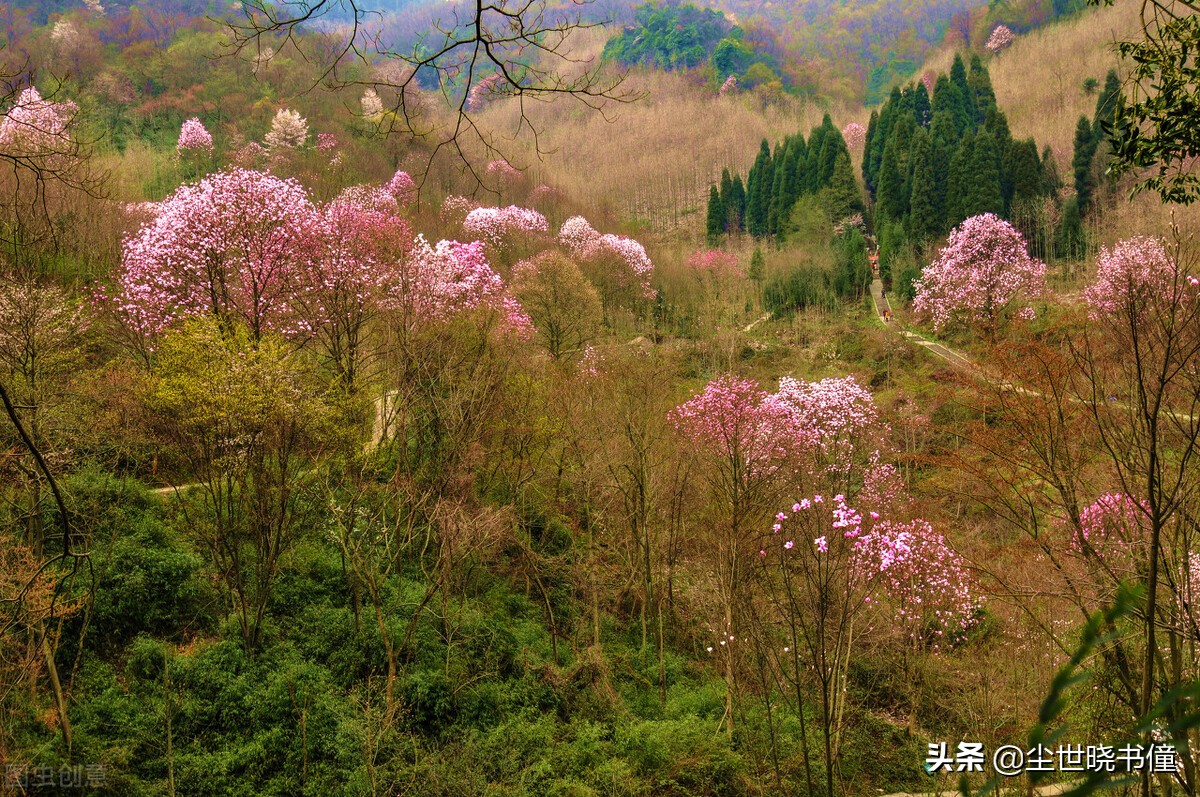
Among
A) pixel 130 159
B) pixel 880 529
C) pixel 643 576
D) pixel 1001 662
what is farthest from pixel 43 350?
pixel 130 159

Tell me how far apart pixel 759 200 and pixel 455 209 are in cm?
3279

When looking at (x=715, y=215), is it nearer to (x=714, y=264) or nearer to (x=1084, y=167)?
(x=714, y=264)

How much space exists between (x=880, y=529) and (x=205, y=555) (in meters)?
13.1

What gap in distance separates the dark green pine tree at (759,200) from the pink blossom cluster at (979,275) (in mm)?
26495

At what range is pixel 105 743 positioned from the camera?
424 inches

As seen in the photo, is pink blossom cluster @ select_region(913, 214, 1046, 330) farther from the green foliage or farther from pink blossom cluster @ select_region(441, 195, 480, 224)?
the green foliage

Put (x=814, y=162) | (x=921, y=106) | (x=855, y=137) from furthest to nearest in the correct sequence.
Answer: (x=855, y=137), (x=921, y=106), (x=814, y=162)

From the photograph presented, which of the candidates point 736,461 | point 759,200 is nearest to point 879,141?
point 759,200

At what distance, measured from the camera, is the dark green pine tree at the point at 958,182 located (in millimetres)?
43656

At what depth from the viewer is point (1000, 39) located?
8619 centimetres

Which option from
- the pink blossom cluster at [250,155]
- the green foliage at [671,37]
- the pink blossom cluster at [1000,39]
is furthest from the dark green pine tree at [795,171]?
the green foliage at [671,37]

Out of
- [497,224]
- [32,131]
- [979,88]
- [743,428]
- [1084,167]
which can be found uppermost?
[979,88]

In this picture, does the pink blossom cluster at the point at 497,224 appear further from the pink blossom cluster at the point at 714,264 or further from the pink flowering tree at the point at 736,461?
the pink flowering tree at the point at 736,461

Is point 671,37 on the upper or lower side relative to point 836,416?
upper
